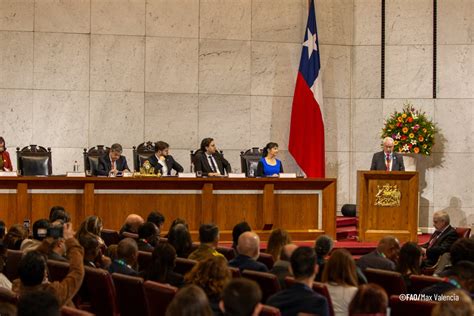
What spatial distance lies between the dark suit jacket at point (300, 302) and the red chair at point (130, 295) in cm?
116

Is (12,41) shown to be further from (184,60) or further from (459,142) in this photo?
(459,142)

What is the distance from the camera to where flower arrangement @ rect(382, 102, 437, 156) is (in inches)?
566

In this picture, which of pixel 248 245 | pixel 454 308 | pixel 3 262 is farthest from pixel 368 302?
pixel 3 262

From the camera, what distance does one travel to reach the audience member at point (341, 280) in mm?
5613

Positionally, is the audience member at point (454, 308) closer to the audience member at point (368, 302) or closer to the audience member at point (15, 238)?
the audience member at point (368, 302)

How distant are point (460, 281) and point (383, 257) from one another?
1.72 meters

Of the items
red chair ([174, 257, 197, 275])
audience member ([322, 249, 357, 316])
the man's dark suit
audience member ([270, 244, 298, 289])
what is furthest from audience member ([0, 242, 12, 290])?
the man's dark suit

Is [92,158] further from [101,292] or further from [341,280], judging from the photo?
[341,280]

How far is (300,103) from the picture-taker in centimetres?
1523

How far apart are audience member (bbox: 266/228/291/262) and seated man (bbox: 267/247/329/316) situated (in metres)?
2.28

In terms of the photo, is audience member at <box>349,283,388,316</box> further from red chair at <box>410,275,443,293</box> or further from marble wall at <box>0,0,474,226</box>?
marble wall at <box>0,0,474,226</box>

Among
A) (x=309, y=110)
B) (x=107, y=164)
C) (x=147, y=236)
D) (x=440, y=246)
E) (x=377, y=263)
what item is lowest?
(x=440, y=246)

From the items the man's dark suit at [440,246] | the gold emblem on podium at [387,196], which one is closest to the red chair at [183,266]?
the man's dark suit at [440,246]

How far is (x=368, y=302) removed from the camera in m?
4.10
